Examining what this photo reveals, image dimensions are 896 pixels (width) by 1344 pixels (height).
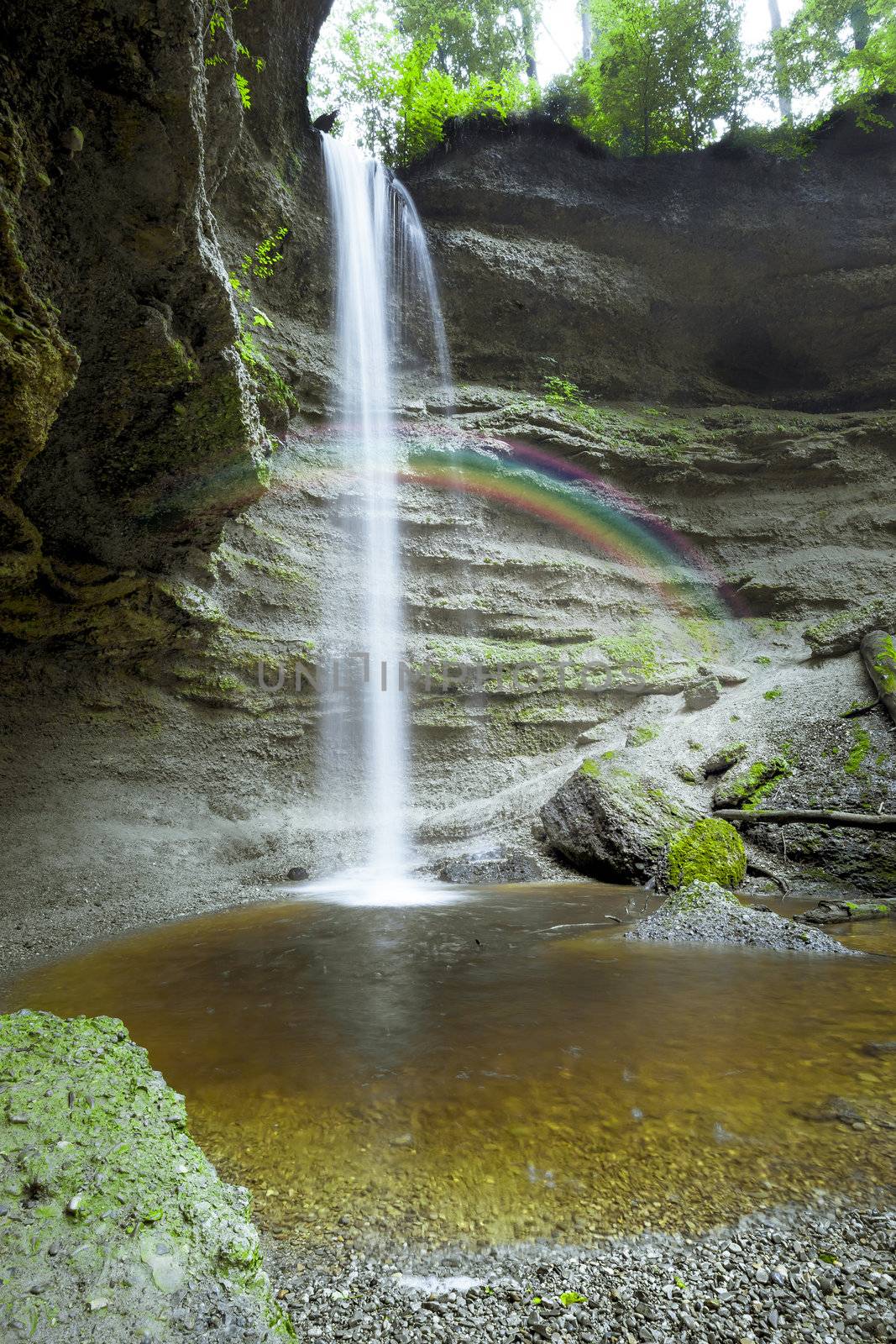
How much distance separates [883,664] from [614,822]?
4.39 m

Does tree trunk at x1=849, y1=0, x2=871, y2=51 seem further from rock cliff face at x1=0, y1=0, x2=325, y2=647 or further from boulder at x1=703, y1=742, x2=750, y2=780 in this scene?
rock cliff face at x1=0, y1=0, x2=325, y2=647

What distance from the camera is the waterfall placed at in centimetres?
1133

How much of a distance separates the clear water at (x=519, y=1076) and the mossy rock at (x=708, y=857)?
6.65 feet

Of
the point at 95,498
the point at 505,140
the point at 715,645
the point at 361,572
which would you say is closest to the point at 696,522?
the point at 715,645

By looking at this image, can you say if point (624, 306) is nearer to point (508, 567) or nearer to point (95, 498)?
point (508, 567)

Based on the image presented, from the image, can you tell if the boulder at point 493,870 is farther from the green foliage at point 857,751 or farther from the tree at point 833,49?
the tree at point 833,49

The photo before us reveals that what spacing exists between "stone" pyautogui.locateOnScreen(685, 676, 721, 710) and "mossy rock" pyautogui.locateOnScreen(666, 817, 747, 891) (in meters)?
4.59

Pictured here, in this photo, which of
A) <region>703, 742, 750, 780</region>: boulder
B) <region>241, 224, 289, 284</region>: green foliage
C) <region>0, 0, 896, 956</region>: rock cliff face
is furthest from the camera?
<region>241, 224, 289, 284</region>: green foliage

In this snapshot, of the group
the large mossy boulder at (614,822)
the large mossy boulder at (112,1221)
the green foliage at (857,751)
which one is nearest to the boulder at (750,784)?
the green foliage at (857,751)

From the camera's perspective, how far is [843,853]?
706 cm

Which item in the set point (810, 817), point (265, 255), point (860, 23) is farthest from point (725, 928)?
point (860, 23)

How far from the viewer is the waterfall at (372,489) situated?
11.3 metres

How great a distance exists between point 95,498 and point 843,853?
830 centimetres

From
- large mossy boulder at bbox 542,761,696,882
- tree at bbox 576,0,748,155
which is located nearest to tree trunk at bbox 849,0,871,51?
tree at bbox 576,0,748,155
